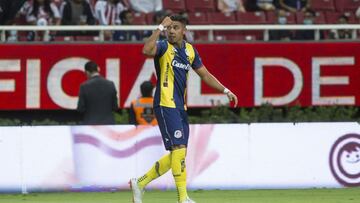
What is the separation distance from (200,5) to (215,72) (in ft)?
5.66

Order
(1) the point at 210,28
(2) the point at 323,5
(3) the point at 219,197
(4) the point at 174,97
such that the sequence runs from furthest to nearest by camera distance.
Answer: (2) the point at 323,5, (1) the point at 210,28, (3) the point at 219,197, (4) the point at 174,97

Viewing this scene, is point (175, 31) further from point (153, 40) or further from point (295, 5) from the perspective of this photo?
point (295, 5)

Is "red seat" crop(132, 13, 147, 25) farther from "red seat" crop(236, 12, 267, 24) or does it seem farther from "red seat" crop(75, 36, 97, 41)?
"red seat" crop(236, 12, 267, 24)

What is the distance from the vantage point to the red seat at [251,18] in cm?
2147

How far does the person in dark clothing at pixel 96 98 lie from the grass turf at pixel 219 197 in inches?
56.4

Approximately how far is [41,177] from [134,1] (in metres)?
7.06

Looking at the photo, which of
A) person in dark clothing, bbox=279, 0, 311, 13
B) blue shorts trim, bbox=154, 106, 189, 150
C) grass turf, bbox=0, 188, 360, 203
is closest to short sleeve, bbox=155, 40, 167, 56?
blue shorts trim, bbox=154, 106, 189, 150

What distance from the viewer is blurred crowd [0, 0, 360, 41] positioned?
67.6ft

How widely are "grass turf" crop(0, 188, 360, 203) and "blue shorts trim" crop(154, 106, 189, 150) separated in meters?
1.81

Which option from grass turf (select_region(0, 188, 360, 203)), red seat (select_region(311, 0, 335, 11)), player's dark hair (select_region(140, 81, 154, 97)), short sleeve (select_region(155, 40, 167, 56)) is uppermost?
red seat (select_region(311, 0, 335, 11))

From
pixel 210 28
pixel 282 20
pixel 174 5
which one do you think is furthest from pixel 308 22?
pixel 174 5

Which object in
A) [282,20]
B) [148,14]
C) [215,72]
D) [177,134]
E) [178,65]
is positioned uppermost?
[148,14]

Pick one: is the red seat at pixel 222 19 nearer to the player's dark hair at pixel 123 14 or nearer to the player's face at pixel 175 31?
the player's dark hair at pixel 123 14

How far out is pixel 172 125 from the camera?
12.2 metres
